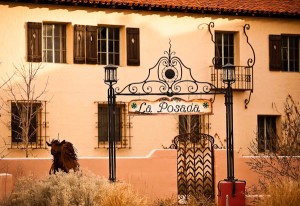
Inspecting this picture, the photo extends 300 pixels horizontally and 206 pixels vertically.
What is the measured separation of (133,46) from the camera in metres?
30.1

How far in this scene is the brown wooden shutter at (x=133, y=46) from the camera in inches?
1184

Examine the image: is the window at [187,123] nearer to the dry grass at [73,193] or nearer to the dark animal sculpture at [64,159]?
the dark animal sculpture at [64,159]

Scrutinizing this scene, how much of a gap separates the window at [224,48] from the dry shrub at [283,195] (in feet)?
47.3

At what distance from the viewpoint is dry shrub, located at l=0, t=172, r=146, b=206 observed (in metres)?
17.5

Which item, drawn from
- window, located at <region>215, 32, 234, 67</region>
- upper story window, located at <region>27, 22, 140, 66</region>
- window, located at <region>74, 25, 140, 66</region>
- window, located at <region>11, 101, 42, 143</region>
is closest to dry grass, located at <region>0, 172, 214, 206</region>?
window, located at <region>11, 101, 42, 143</region>

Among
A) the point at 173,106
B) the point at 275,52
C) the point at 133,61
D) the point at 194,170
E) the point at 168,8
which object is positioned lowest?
the point at 194,170

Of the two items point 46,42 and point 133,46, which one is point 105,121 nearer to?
point 133,46

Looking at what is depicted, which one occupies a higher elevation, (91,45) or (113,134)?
(91,45)

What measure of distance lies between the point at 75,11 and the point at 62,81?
2.42m

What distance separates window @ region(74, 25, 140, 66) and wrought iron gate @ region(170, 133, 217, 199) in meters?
5.37

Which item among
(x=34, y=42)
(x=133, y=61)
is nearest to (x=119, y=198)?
(x=34, y=42)

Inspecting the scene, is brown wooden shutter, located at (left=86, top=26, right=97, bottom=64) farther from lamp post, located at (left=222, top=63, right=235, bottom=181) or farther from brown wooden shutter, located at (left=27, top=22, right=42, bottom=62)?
lamp post, located at (left=222, top=63, right=235, bottom=181)

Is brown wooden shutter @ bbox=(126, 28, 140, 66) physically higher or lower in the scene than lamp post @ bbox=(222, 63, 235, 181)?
higher

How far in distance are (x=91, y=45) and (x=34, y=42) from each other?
2071 mm
